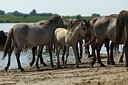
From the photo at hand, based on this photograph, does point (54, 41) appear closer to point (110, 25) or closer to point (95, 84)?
point (110, 25)

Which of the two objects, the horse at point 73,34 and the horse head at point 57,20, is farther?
the horse head at point 57,20

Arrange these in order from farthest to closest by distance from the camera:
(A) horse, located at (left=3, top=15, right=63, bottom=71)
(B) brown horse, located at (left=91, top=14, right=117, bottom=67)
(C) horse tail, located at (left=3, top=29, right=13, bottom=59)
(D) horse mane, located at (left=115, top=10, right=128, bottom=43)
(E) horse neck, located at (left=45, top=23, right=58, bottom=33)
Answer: (E) horse neck, located at (left=45, top=23, right=58, bottom=33), (C) horse tail, located at (left=3, top=29, right=13, bottom=59), (B) brown horse, located at (left=91, top=14, right=117, bottom=67), (A) horse, located at (left=3, top=15, right=63, bottom=71), (D) horse mane, located at (left=115, top=10, right=128, bottom=43)

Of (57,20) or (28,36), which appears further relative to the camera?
(57,20)

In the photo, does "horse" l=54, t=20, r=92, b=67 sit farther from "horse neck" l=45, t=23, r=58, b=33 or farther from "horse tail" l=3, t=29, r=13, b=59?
"horse tail" l=3, t=29, r=13, b=59

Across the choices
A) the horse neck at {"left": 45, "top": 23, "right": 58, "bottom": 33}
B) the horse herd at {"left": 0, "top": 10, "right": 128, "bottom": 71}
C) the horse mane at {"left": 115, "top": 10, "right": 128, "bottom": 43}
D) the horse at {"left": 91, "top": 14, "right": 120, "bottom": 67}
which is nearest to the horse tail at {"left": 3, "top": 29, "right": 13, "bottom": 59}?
the horse herd at {"left": 0, "top": 10, "right": 128, "bottom": 71}

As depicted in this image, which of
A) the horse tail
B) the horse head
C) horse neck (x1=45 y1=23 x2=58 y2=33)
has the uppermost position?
the horse head

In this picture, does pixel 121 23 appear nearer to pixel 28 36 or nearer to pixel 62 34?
pixel 62 34

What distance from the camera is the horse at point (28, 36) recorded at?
52.3 ft

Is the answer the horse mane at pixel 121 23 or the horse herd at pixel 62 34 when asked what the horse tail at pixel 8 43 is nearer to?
the horse herd at pixel 62 34

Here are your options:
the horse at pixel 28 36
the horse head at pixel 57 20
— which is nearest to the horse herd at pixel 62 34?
the horse at pixel 28 36

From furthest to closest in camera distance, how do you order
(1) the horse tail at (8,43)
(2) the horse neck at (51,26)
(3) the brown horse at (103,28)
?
(2) the horse neck at (51,26) < (1) the horse tail at (8,43) < (3) the brown horse at (103,28)

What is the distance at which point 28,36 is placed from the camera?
16109mm

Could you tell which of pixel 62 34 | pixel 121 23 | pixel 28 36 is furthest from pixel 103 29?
pixel 121 23

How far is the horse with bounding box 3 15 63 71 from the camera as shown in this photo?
15953 mm
